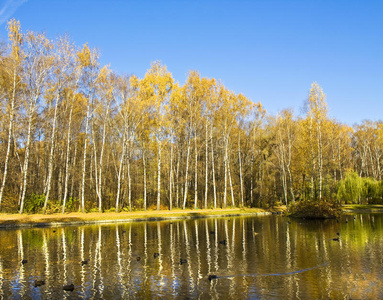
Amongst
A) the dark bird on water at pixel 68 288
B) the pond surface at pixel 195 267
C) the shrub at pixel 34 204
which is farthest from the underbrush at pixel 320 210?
the dark bird on water at pixel 68 288

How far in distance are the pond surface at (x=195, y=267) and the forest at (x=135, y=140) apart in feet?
58.0

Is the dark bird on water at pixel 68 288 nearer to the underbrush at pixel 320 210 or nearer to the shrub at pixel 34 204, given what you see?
the shrub at pixel 34 204

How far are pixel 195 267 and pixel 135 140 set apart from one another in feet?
120

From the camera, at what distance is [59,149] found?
4547 cm

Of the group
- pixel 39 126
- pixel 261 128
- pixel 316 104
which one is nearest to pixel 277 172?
pixel 261 128

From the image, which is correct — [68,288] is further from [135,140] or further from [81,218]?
[135,140]

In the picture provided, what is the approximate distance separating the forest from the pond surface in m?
17.7

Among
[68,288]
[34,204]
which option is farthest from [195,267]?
[34,204]

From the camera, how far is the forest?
1422 inches

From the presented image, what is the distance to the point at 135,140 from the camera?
48781mm

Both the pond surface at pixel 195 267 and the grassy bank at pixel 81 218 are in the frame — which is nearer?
the pond surface at pixel 195 267

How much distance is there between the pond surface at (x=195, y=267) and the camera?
10.2 metres

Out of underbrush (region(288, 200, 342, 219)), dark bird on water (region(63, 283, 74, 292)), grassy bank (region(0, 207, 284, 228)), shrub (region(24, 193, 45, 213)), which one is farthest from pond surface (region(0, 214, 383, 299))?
shrub (region(24, 193, 45, 213))

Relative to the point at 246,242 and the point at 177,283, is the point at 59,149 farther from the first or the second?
the point at 177,283
